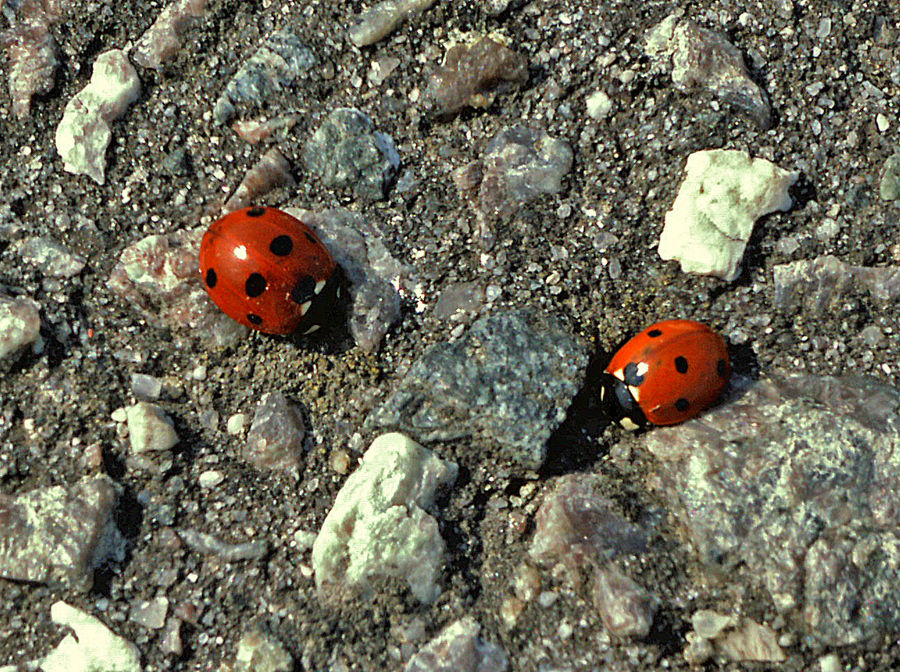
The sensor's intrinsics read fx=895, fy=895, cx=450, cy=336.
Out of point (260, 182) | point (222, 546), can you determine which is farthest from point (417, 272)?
point (222, 546)

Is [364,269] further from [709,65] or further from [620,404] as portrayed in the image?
[709,65]

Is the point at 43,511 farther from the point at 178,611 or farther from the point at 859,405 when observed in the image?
the point at 859,405

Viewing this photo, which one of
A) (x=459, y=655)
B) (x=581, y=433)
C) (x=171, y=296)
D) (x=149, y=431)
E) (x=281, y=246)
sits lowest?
(x=459, y=655)

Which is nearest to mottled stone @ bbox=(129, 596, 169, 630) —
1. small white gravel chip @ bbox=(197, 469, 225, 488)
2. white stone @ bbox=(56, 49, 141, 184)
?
small white gravel chip @ bbox=(197, 469, 225, 488)

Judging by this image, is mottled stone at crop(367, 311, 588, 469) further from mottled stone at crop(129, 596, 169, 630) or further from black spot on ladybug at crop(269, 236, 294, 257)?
mottled stone at crop(129, 596, 169, 630)

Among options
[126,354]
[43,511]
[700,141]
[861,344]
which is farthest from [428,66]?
[43,511]

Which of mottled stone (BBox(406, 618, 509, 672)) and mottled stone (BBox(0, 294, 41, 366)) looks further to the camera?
mottled stone (BBox(0, 294, 41, 366))
